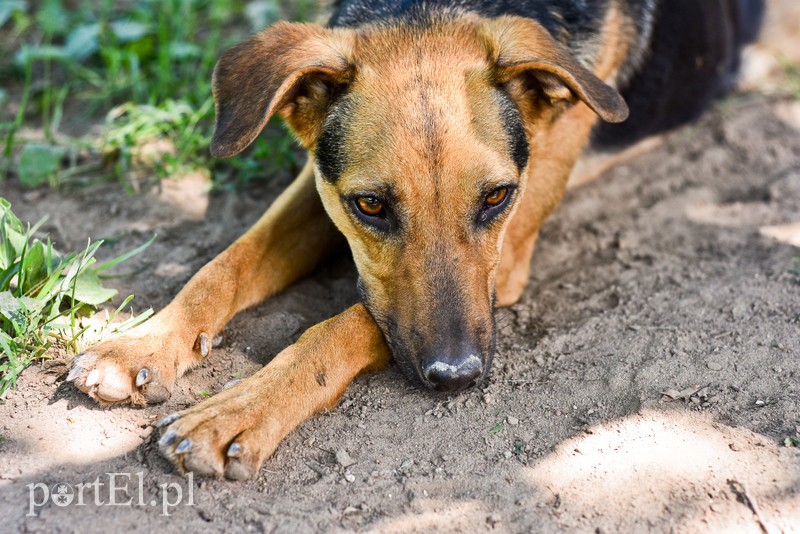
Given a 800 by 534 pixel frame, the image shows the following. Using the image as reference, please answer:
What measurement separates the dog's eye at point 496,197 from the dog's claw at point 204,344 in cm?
152

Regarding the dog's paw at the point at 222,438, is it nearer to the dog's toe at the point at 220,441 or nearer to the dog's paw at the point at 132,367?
the dog's toe at the point at 220,441

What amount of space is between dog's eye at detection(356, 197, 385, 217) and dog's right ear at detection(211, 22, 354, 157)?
0.52 meters

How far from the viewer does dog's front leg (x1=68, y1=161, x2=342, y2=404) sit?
3.71 metres

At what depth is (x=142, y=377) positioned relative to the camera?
12.2 ft

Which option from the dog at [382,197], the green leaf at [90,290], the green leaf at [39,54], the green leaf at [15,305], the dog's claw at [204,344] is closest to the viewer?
the dog at [382,197]

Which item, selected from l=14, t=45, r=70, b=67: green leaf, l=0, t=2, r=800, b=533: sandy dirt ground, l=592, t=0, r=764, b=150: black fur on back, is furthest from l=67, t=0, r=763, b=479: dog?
l=14, t=45, r=70, b=67: green leaf

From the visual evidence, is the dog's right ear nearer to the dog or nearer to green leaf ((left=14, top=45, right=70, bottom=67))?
the dog

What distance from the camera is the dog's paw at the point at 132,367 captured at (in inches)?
145

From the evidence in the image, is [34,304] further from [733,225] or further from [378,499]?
[733,225]

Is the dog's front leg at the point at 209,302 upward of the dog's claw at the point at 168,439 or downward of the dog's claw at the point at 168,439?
downward

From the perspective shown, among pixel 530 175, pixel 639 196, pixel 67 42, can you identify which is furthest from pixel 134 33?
pixel 639 196

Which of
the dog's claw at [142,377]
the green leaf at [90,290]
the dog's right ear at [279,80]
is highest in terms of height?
the dog's right ear at [279,80]

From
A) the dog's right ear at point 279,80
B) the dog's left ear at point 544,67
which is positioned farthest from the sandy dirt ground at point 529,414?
the dog's left ear at point 544,67

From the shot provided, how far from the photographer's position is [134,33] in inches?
265
